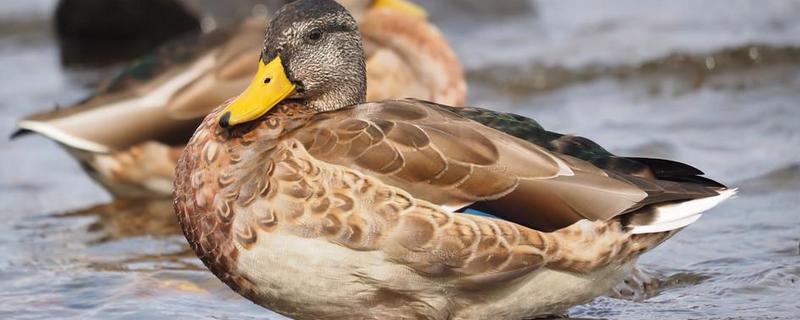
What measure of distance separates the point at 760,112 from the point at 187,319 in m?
4.67

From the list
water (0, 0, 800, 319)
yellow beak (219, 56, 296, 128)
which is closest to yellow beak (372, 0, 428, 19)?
water (0, 0, 800, 319)

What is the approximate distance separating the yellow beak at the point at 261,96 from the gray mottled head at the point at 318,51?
0.10ft

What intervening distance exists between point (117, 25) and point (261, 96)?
349 inches

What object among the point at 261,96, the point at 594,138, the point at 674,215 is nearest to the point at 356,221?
the point at 261,96

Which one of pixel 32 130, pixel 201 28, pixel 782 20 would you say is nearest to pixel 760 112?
pixel 782 20

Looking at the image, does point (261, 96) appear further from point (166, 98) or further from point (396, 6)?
point (396, 6)

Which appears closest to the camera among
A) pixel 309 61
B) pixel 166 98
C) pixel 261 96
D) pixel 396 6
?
pixel 261 96

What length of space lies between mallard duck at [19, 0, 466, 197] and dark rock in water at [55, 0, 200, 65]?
5.09 m

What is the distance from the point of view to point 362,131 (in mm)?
4582

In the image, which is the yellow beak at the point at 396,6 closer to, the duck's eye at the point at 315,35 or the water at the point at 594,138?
the water at the point at 594,138

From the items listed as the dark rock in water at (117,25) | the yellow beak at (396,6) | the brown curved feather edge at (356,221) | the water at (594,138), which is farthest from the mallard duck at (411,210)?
the dark rock in water at (117,25)

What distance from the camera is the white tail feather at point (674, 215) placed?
4.54 meters

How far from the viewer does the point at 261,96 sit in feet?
15.5

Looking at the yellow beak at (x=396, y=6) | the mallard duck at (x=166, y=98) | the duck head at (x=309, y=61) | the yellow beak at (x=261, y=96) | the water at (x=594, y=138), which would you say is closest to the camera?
the yellow beak at (x=261, y=96)
